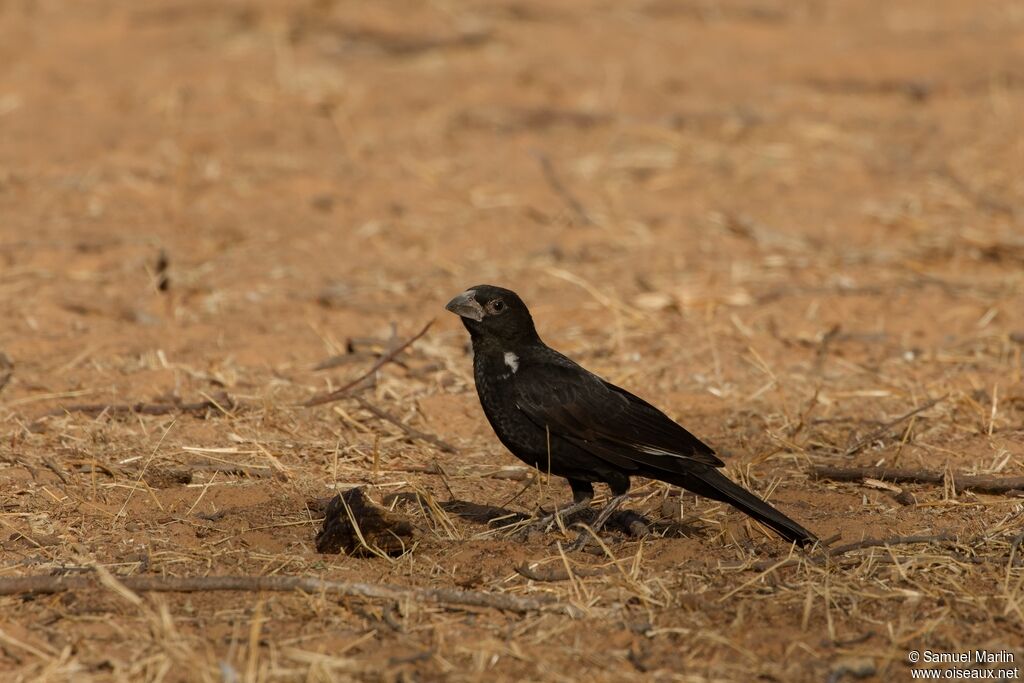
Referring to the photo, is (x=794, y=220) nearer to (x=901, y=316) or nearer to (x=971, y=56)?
(x=901, y=316)

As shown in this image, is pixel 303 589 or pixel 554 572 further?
pixel 554 572

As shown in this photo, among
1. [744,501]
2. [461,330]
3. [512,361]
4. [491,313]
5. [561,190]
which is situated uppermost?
[491,313]

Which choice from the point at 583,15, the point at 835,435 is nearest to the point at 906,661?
the point at 835,435

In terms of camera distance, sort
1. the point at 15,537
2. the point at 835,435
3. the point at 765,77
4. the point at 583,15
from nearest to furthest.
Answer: the point at 15,537, the point at 835,435, the point at 765,77, the point at 583,15

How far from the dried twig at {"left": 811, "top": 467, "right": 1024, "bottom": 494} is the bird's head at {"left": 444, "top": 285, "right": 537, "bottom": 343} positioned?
141cm

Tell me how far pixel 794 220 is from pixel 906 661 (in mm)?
6106

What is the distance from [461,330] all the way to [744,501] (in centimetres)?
318

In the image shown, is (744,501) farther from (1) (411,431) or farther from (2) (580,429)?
(1) (411,431)

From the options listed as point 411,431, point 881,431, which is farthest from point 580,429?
point 881,431

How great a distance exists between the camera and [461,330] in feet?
25.2

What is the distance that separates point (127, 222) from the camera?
9242mm

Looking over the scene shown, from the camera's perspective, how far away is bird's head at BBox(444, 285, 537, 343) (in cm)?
532

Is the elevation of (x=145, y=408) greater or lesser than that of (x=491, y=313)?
lesser

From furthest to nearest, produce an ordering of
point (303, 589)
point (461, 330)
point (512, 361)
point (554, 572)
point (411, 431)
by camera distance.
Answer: point (461, 330) → point (411, 431) → point (512, 361) → point (554, 572) → point (303, 589)
